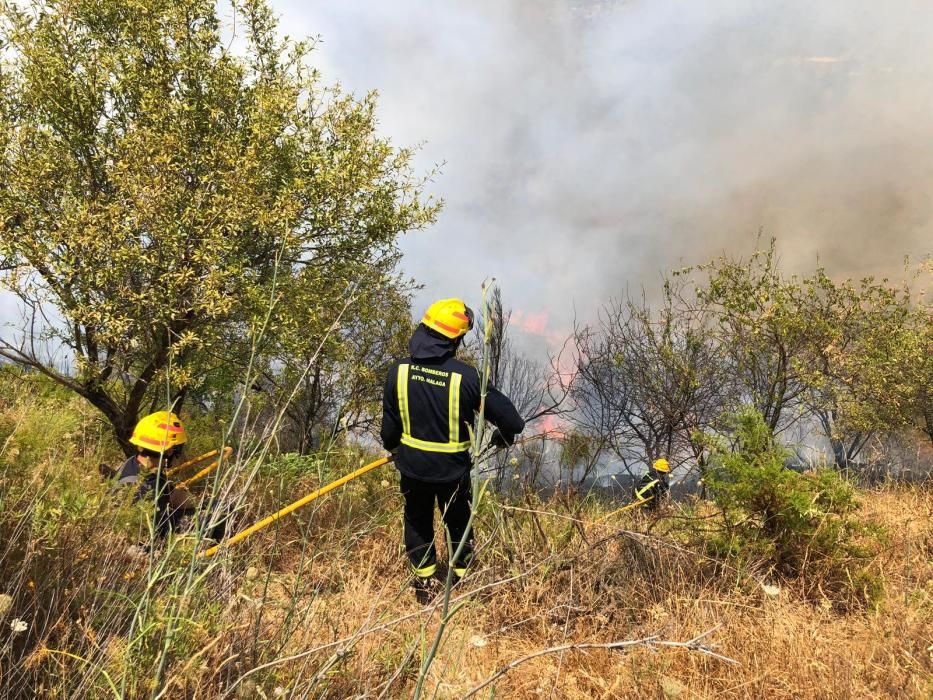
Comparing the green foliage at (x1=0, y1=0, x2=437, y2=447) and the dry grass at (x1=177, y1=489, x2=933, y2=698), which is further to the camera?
the green foliage at (x1=0, y1=0, x2=437, y2=447)

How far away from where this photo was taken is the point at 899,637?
233 centimetres

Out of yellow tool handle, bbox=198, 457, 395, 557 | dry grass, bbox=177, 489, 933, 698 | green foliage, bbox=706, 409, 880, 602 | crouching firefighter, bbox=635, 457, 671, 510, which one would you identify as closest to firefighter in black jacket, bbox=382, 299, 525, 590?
yellow tool handle, bbox=198, 457, 395, 557

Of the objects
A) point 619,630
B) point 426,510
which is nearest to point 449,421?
point 426,510

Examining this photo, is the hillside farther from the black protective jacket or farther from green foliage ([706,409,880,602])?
the black protective jacket

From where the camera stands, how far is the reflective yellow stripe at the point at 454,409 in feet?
12.5

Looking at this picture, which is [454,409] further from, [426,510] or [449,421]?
[426,510]

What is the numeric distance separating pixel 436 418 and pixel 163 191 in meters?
4.20

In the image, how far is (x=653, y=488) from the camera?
8.95 m

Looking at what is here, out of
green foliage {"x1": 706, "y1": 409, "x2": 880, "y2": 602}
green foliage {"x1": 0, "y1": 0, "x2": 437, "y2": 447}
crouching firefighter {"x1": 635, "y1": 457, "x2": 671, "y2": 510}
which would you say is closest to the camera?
green foliage {"x1": 706, "y1": 409, "x2": 880, "y2": 602}

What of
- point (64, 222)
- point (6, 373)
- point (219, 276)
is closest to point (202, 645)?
point (219, 276)

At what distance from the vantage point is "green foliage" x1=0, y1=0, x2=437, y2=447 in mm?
5883

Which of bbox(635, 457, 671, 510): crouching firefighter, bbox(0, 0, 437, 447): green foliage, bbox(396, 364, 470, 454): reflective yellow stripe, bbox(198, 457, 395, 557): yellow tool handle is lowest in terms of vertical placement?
bbox(635, 457, 671, 510): crouching firefighter

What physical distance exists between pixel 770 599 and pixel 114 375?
738 cm

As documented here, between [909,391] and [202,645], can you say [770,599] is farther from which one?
[909,391]
